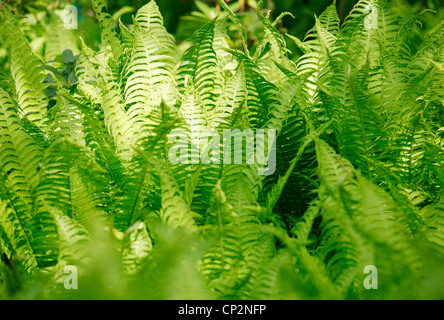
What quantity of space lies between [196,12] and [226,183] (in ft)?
6.02

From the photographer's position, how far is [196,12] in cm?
240

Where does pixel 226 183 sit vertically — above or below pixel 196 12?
below

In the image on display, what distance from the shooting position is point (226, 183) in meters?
0.88

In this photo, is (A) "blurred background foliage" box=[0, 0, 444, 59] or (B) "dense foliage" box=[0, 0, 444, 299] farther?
(A) "blurred background foliage" box=[0, 0, 444, 59]

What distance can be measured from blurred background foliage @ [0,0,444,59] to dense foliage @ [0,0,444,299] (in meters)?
0.30

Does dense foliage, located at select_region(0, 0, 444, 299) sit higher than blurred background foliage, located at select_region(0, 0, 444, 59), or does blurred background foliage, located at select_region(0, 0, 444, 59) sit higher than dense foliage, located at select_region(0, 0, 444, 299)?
blurred background foliage, located at select_region(0, 0, 444, 59)

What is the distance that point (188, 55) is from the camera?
1065mm

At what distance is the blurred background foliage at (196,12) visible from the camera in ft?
5.88

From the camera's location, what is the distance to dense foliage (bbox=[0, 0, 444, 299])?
660 mm

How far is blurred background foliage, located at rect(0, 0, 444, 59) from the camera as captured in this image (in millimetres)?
1793

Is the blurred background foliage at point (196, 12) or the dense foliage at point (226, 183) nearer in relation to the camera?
the dense foliage at point (226, 183)

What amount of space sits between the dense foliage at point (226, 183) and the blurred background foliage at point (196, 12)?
11.7 inches

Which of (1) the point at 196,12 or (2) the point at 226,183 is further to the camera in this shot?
(1) the point at 196,12
